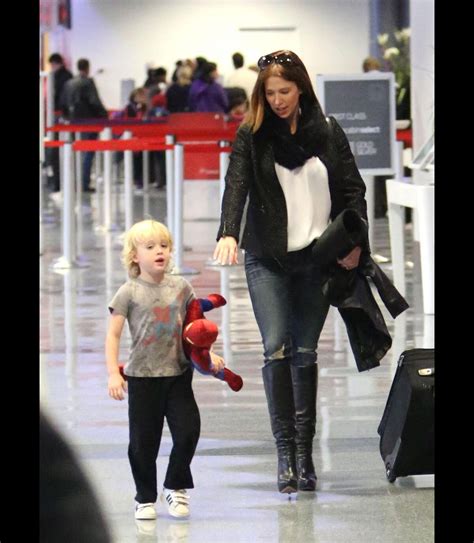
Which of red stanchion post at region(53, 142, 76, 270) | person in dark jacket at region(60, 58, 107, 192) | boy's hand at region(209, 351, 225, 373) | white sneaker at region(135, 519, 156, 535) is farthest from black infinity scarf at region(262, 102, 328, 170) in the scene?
person in dark jacket at region(60, 58, 107, 192)

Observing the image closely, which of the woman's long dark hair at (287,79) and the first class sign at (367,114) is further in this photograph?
the first class sign at (367,114)

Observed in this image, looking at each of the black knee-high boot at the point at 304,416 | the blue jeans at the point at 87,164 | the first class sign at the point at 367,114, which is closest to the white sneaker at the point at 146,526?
the black knee-high boot at the point at 304,416

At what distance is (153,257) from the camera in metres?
4.91

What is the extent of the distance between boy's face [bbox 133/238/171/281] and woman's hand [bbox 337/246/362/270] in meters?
0.72

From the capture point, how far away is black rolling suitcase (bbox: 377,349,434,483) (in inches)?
214

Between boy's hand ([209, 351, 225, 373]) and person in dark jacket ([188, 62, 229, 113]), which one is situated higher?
person in dark jacket ([188, 62, 229, 113])

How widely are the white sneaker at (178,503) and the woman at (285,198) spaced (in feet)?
1.56

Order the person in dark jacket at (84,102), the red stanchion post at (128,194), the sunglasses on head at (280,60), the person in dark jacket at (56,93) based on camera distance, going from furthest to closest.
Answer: the person in dark jacket at (84,102)
the person in dark jacket at (56,93)
the red stanchion post at (128,194)
the sunglasses on head at (280,60)

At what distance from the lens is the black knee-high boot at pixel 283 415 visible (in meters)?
5.45

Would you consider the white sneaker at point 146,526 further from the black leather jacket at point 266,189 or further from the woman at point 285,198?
the black leather jacket at point 266,189

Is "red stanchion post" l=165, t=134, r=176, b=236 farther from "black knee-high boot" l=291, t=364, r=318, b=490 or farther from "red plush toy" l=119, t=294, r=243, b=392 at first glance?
"red plush toy" l=119, t=294, r=243, b=392

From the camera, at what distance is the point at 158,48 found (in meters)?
40.9
